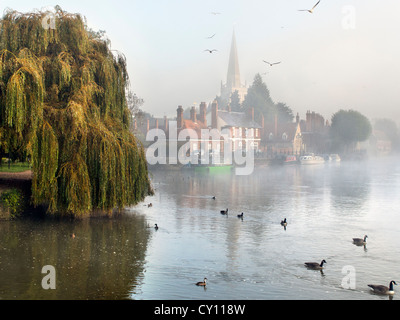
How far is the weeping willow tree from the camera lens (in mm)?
20375

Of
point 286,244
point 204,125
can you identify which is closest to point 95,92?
point 286,244

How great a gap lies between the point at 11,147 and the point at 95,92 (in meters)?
5.13

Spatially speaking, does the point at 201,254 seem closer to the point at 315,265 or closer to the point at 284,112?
the point at 315,265

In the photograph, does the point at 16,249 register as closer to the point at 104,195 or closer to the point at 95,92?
the point at 104,195

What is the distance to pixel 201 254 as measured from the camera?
18.3 meters

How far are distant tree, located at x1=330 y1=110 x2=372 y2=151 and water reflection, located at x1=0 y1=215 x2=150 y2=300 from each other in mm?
110187

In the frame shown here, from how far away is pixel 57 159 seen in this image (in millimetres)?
20891

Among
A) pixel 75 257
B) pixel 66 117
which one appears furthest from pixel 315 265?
pixel 66 117

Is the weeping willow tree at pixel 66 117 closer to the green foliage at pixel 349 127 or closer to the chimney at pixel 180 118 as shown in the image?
the chimney at pixel 180 118
